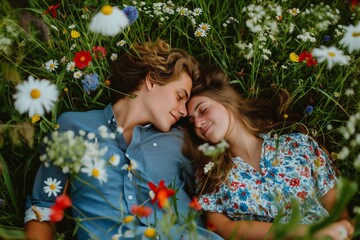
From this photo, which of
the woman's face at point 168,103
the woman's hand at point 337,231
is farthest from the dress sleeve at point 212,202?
the woman's hand at point 337,231

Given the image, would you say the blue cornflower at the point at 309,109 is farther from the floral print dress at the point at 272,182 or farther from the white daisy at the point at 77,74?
the white daisy at the point at 77,74

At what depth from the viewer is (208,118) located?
1.93 metres

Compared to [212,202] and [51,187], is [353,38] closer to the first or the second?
[212,202]

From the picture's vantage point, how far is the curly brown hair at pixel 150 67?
206cm

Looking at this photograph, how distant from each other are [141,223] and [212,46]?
42.7 inches

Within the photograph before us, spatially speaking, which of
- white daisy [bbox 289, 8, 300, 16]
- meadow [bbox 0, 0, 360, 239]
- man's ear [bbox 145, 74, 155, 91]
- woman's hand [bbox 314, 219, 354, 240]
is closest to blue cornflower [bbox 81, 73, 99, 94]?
meadow [bbox 0, 0, 360, 239]

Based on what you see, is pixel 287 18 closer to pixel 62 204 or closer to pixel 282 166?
pixel 282 166

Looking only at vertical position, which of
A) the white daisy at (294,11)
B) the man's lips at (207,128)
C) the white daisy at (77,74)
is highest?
the white daisy at (294,11)

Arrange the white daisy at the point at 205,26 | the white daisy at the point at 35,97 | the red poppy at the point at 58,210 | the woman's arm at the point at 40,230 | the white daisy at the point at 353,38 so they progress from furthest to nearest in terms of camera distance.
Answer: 1. the white daisy at the point at 205,26
2. the woman's arm at the point at 40,230
3. the white daisy at the point at 353,38
4. the white daisy at the point at 35,97
5. the red poppy at the point at 58,210

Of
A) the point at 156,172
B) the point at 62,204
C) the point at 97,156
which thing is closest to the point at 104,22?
the point at 97,156

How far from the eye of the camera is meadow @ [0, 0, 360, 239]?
1.93 metres

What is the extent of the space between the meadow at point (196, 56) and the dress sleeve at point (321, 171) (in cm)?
5

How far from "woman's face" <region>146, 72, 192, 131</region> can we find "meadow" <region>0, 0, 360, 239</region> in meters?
0.27

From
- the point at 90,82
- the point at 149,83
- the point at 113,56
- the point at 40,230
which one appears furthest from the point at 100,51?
the point at 40,230
